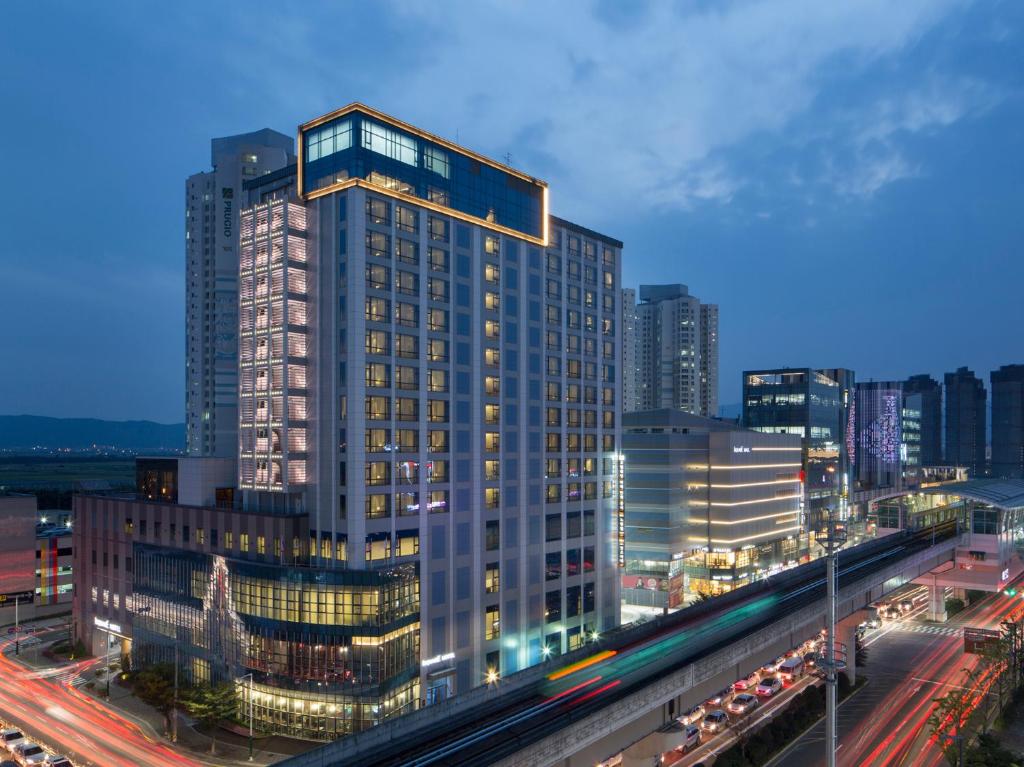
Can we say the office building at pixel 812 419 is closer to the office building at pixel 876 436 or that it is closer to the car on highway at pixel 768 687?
the office building at pixel 876 436

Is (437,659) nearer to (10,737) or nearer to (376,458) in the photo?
(376,458)

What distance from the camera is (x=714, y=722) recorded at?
62750 millimetres

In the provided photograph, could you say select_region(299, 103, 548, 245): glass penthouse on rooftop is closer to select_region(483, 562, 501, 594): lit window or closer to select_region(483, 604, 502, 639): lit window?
select_region(483, 562, 501, 594): lit window

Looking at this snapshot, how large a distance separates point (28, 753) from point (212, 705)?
14936 millimetres

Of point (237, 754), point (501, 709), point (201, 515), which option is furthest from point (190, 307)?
point (501, 709)

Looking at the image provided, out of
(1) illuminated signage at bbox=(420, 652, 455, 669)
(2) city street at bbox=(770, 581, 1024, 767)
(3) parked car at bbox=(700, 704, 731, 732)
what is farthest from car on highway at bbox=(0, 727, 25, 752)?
(2) city street at bbox=(770, 581, 1024, 767)

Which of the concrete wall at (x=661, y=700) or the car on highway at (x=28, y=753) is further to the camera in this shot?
the car on highway at (x=28, y=753)

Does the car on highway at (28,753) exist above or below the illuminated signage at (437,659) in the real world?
below

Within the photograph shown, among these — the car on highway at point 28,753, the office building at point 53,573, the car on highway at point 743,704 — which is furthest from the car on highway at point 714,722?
the office building at point 53,573

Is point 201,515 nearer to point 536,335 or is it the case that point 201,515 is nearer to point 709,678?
point 536,335

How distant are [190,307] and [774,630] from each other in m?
160

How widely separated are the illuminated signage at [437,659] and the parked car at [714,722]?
24172 mm

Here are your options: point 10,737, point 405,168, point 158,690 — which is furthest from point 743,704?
point 10,737

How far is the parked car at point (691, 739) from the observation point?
58.1 meters
